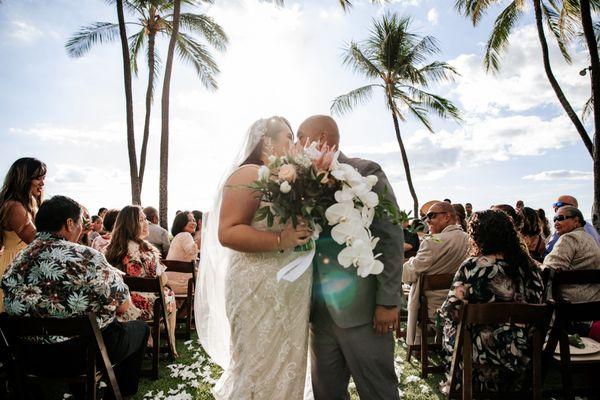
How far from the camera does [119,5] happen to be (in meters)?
12.8

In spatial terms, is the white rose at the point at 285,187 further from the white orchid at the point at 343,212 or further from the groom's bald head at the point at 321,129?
the groom's bald head at the point at 321,129

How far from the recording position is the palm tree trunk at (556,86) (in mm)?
11125

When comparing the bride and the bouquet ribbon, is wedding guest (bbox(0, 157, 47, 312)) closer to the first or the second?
the bride

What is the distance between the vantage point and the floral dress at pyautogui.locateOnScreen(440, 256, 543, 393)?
324cm

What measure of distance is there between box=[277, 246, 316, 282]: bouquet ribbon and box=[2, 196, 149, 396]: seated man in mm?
1850

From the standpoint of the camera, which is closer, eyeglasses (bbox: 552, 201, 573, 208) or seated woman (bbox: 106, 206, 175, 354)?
seated woman (bbox: 106, 206, 175, 354)

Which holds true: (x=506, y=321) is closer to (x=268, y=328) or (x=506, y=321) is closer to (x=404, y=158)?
(x=268, y=328)

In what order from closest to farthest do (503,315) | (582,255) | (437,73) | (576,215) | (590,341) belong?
(503,315)
(590,341)
(582,255)
(576,215)
(437,73)

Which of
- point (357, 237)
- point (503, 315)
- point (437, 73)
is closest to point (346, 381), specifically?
point (357, 237)

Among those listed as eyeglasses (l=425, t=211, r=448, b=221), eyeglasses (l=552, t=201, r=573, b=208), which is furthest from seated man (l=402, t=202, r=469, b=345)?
eyeglasses (l=552, t=201, r=573, b=208)

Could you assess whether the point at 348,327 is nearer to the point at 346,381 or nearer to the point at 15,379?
the point at 346,381

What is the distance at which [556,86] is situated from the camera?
12.1 meters

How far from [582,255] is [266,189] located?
4440mm

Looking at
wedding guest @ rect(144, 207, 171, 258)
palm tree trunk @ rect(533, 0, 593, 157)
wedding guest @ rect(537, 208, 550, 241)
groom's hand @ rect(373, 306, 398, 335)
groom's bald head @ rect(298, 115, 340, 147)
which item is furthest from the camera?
palm tree trunk @ rect(533, 0, 593, 157)
